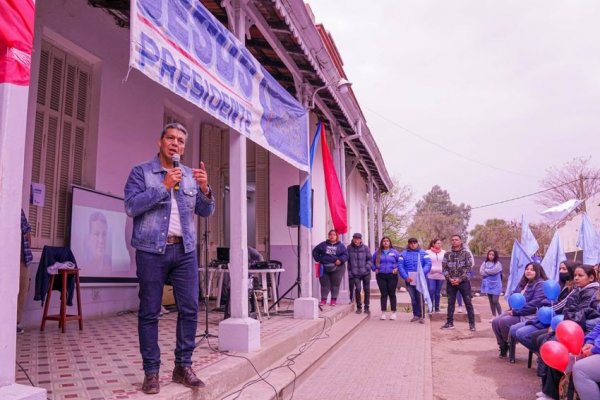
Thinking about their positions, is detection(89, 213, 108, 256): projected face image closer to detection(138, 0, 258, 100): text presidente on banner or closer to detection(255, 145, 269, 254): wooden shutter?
detection(138, 0, 258, 100): text presidente on banner

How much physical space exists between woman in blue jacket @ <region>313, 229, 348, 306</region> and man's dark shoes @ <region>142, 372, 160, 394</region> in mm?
6579

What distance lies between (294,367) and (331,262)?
456 cm

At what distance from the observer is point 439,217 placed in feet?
196

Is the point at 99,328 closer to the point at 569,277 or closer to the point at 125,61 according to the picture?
the point at 125,61

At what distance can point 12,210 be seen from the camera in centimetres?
236

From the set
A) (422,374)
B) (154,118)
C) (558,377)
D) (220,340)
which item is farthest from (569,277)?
(154,118)

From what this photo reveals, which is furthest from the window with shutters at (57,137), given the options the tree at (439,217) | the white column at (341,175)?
the tree at (439,217)

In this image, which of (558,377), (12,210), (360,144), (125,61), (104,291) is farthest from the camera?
(360,144)

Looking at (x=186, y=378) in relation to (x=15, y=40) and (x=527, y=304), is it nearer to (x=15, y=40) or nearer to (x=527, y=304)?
(x=15, y=40)

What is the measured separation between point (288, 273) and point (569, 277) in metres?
6.15

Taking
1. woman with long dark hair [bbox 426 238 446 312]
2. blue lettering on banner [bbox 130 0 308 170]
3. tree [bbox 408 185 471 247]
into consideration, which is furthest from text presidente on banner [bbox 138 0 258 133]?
→ tree [bbox 408 185 471 247]

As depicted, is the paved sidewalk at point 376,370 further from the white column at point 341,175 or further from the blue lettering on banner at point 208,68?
the blue lettering on banner at point 208,68

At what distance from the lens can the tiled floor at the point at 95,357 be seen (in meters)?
3.43

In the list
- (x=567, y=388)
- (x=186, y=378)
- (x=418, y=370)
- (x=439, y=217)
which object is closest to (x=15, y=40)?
(x=186, y=378)
